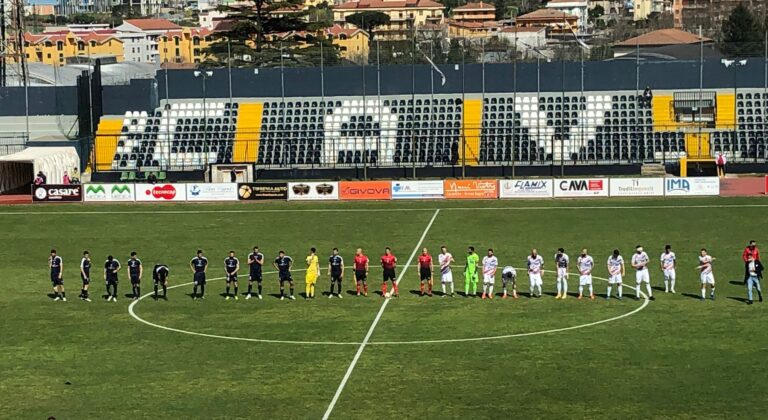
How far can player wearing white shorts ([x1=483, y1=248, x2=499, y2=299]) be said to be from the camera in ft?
125

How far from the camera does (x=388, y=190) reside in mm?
63656

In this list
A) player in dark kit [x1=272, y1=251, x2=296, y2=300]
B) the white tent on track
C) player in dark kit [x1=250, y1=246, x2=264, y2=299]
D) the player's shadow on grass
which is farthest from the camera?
the white tent on track

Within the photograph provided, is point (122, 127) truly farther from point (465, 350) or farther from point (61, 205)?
point (465, 350)

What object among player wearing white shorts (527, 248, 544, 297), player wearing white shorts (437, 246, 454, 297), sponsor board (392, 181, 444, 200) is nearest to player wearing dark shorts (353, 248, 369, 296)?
player wearing white shorts (437, 246, 454, 297)

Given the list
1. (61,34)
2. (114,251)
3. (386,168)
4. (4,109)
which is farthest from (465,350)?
(61,34)

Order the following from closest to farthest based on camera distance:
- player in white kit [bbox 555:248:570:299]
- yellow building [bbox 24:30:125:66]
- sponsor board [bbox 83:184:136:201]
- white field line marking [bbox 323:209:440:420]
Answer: white field line marking [bbox 323:209:440:420]
player in white kit [bbox 555:248:570:299]
sponsor board [bbox 83:184:136:201]
yellow building [bbox 24:30:125:66]

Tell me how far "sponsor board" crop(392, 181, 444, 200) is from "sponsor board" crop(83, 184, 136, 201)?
13732mm

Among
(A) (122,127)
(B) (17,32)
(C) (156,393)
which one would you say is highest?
(B) (17,32)

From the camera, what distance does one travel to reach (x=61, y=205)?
211 ft

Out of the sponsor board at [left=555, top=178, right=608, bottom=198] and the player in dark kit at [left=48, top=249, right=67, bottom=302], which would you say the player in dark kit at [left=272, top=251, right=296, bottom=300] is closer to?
the player in dark kit at [left=48, top=249, right=67, bottom=302]

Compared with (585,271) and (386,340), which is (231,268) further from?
(585,271)

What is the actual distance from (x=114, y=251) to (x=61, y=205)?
621 inches

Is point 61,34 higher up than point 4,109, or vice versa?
point 61,34

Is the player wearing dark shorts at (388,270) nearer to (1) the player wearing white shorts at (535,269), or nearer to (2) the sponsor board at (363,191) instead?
(1) the player wearing white shorts at (535,269)
